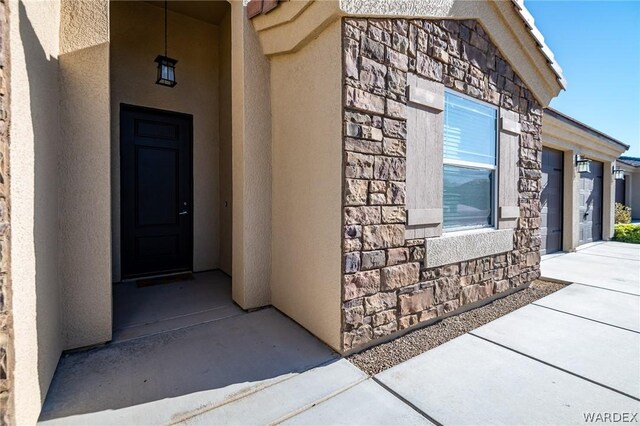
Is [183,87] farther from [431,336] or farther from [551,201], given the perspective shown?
[551,201]

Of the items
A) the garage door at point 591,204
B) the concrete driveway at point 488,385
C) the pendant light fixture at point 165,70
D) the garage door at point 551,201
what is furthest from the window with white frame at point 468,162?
the garage door at point 591,204

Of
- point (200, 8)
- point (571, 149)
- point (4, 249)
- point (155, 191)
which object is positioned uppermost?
point (200, 8)

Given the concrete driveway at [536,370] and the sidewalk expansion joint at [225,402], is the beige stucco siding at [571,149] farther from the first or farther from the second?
the sidewalk expansion joint at [225,402]

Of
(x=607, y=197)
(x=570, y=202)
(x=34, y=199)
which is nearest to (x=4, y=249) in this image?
(x=34, y=199)

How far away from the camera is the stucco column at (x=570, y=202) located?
282 inches

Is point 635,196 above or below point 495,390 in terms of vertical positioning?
above

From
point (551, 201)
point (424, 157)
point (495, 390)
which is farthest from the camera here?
point (551, 201)

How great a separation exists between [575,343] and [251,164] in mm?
3758

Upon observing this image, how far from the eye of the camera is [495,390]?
222 cm

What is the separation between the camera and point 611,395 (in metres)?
2.17

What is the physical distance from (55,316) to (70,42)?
2.26 meters

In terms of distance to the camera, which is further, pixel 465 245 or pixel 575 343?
pixel 465 245

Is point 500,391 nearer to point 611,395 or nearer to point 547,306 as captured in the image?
point 611,395

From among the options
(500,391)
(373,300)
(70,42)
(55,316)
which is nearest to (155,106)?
(70,42)
